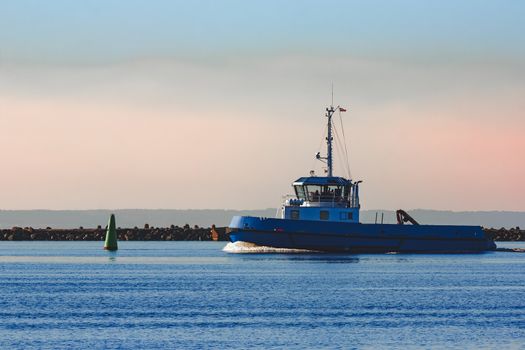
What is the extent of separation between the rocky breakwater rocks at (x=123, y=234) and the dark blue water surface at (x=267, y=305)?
78144mm

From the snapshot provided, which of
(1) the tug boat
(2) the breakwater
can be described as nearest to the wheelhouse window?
(1) the tug boat

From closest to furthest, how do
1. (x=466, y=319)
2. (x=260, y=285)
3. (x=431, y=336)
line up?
(x=431, y=336) → (x=466, y=319) → (x=260, y=285)

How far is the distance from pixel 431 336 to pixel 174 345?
9099 millimetres

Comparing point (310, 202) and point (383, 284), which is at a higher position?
point (310, 202)

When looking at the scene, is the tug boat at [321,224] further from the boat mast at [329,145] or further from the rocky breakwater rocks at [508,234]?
the rocky breakwater rocks at [508,234]

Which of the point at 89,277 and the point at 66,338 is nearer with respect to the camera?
the point at 66,338

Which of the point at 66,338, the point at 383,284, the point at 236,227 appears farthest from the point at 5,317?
the point at 236,227

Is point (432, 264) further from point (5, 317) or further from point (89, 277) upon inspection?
point (5, 317)

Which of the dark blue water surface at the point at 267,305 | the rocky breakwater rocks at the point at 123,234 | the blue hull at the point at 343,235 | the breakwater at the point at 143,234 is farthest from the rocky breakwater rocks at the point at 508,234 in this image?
the dark blue water surface at the point at 267,305

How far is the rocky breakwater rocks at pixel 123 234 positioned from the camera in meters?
173

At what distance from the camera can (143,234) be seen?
178m

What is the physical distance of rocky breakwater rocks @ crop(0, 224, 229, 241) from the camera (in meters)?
173

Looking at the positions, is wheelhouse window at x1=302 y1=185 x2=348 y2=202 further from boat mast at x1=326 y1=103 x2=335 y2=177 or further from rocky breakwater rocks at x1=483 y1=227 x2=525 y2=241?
rocky breakwater rocks at x1=483 y1=227 x2=525 y2=241

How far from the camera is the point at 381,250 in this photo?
98.9 m
